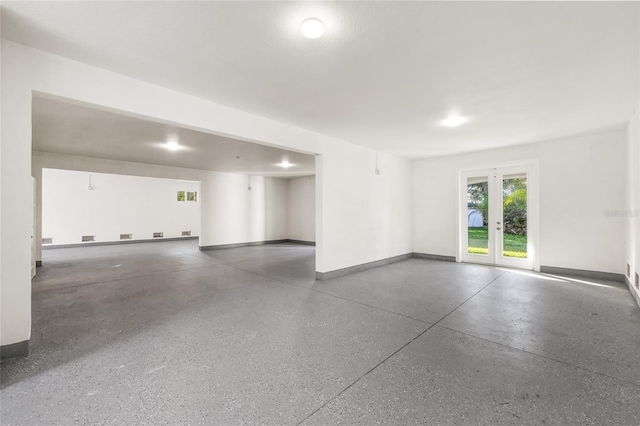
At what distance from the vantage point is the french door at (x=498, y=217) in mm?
5684

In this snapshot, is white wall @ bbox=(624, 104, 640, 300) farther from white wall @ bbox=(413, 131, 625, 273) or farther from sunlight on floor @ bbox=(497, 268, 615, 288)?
sunlight on floor @ bbox=(497, 268, 615, 288)

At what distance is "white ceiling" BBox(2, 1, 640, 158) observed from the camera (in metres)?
1.90

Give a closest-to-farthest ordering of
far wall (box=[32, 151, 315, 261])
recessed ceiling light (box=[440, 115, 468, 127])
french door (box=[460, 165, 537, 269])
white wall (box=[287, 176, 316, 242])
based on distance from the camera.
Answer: recessed ceiling light (box=[440, 115, 468, 127])
french door (box=[460, 165, 537, 269])
far wall (box=[32, 151, 315, 261])
white wall (box=[287, 176, 316, 242])

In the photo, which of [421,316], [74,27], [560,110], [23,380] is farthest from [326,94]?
[23,380]

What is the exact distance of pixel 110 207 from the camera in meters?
10.3

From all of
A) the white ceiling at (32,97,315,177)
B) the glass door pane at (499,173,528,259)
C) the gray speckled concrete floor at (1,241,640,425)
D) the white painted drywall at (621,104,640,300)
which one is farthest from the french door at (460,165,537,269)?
the white ceiling at (32,97,315,177)

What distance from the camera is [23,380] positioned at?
6.48 feet

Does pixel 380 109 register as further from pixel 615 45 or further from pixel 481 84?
pixel 615 45

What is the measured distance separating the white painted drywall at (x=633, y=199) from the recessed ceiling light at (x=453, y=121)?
6.53 feet

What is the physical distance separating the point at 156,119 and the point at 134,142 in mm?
3132

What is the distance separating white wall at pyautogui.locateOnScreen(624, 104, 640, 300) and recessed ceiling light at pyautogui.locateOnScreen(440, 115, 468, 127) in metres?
1.99

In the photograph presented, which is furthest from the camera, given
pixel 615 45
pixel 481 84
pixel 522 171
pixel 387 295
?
pixel 522 171

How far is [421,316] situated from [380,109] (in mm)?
A: 2742

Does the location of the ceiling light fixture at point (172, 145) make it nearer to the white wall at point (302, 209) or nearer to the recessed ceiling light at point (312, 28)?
the recessed ceiling light at point (312, 28)
